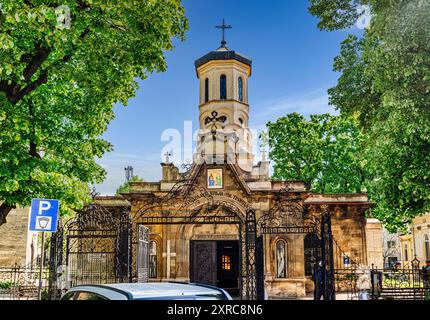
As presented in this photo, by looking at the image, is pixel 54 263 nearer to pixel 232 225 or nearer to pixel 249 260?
pixel 249 260

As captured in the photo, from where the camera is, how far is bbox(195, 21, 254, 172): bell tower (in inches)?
1267

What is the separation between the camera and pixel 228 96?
32.6 meters

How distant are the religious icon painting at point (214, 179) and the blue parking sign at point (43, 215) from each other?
42.5 ft

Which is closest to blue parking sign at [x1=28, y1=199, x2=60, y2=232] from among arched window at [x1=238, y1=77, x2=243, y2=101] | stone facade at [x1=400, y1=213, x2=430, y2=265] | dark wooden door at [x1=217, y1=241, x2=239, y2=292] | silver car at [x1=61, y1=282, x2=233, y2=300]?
silver car at [x1=61, y1=282, x2=233, y2=300]

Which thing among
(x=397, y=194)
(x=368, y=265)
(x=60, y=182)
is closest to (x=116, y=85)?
(x=60, y=182)

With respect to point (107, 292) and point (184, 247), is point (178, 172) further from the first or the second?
point (107, 292)

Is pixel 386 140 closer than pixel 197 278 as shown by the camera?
Yes

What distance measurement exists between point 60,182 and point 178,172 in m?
11.6

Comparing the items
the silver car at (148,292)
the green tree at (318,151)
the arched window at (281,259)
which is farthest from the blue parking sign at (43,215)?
the green tree at (318,151)

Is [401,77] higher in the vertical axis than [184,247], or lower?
higher

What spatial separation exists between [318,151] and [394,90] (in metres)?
20.7

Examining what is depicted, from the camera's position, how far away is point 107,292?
5.09 meters

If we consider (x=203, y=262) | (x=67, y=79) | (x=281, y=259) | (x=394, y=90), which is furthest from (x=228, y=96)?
(x=394, y=90)

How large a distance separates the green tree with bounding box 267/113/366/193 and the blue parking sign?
2502cm
